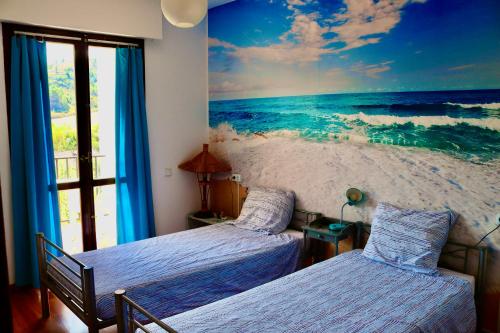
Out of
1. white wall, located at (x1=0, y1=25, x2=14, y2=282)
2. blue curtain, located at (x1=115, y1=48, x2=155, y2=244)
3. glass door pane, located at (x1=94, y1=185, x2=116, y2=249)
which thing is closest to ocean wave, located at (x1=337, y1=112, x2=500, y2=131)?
blue curtain, located at (x1=115, y1=48, x2=155, y2=244)

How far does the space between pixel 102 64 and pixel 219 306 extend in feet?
9.13

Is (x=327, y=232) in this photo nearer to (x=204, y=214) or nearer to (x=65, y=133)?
(x=204, y=214)

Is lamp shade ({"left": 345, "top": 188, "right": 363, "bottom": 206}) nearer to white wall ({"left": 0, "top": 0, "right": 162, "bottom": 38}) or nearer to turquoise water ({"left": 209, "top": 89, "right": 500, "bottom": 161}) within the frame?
turquoise water ({"left": 209, "top": 89, "right": 500, "bottom": 161})

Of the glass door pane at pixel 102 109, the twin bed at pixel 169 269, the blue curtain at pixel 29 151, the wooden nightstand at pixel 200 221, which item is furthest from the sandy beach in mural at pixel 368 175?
the blue curtain at pixel 29 151

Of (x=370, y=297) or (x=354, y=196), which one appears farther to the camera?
(x=354, y=196)

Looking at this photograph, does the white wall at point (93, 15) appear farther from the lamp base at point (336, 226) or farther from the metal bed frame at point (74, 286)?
the lamp base at point (336, 226)

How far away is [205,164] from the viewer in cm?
433

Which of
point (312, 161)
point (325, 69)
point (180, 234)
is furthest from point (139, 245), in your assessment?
point (325, 69)

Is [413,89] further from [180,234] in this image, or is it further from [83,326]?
[83,326]

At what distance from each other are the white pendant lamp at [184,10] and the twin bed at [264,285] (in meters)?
1.49

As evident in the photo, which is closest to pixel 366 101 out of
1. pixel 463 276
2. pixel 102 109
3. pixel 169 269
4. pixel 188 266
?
pixel 463 276

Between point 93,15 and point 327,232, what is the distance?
285cm

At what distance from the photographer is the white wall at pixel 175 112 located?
435 cm

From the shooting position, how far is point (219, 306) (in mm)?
2365
